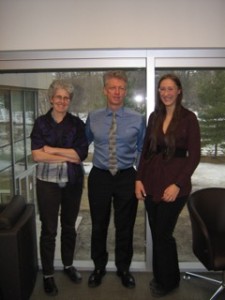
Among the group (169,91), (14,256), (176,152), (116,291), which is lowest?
(116,291)

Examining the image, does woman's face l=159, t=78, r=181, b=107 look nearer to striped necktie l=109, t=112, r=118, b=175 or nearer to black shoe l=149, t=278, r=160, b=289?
striped necktie l=109, t=112, r=118, b=175

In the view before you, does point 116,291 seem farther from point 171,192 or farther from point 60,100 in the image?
point 60,100

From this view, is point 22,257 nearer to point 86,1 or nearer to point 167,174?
point 167,174

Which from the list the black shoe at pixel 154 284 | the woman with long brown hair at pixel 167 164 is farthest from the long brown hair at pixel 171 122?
the black shoe at pixel 154 284

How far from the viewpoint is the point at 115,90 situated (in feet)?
7.48

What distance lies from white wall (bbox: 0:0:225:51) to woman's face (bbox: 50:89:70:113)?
0.56m

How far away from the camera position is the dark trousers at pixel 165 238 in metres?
2.25

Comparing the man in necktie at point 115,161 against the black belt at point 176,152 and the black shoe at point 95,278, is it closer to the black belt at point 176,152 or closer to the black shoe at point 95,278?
the black shoe at point 95,278

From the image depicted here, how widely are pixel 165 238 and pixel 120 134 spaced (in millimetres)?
828

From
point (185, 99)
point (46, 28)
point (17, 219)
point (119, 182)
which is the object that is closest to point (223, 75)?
point (185, 99)

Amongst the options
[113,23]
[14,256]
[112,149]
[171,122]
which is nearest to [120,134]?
[112,149]

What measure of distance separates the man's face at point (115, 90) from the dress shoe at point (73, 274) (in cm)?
143

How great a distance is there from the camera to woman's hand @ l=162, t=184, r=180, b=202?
216cm

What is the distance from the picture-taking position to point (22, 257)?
2.17 m
